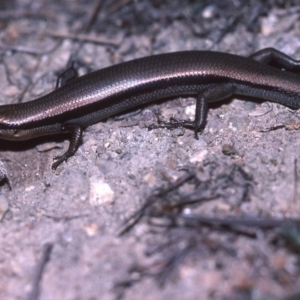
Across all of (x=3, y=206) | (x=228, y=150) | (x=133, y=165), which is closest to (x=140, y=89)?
(x=133, y=165)

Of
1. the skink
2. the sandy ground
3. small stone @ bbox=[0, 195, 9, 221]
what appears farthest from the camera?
the skink

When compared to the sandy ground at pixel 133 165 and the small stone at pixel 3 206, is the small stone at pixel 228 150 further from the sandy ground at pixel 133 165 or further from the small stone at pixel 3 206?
the small stone at pixel 3 206

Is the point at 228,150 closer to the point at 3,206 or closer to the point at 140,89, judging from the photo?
the point at 140,89

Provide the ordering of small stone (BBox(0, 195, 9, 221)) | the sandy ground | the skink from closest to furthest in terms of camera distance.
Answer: the sandy ground
small stone (BBox(0, 195, 9, 221))
the skink

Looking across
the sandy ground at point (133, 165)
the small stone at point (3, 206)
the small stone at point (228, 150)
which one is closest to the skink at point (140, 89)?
the sandy ground at point (133, 165)

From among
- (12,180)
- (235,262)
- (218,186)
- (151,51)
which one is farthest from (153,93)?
(235,262)

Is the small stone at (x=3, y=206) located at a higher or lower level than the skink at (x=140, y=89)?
lower

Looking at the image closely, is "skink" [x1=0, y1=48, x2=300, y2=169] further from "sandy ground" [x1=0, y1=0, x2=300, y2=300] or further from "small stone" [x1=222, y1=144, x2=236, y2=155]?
"small stone" [x1=222, y1=144, x2=236, y2=155]

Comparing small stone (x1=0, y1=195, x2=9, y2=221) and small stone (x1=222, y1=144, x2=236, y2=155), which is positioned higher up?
small stone (x1=222, y1=144, x2=236, y2=155)

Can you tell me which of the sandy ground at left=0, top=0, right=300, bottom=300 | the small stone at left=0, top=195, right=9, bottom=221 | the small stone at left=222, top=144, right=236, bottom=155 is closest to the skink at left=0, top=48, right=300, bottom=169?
the sandy ground at left=0, top=0, right=300, bottom=300
